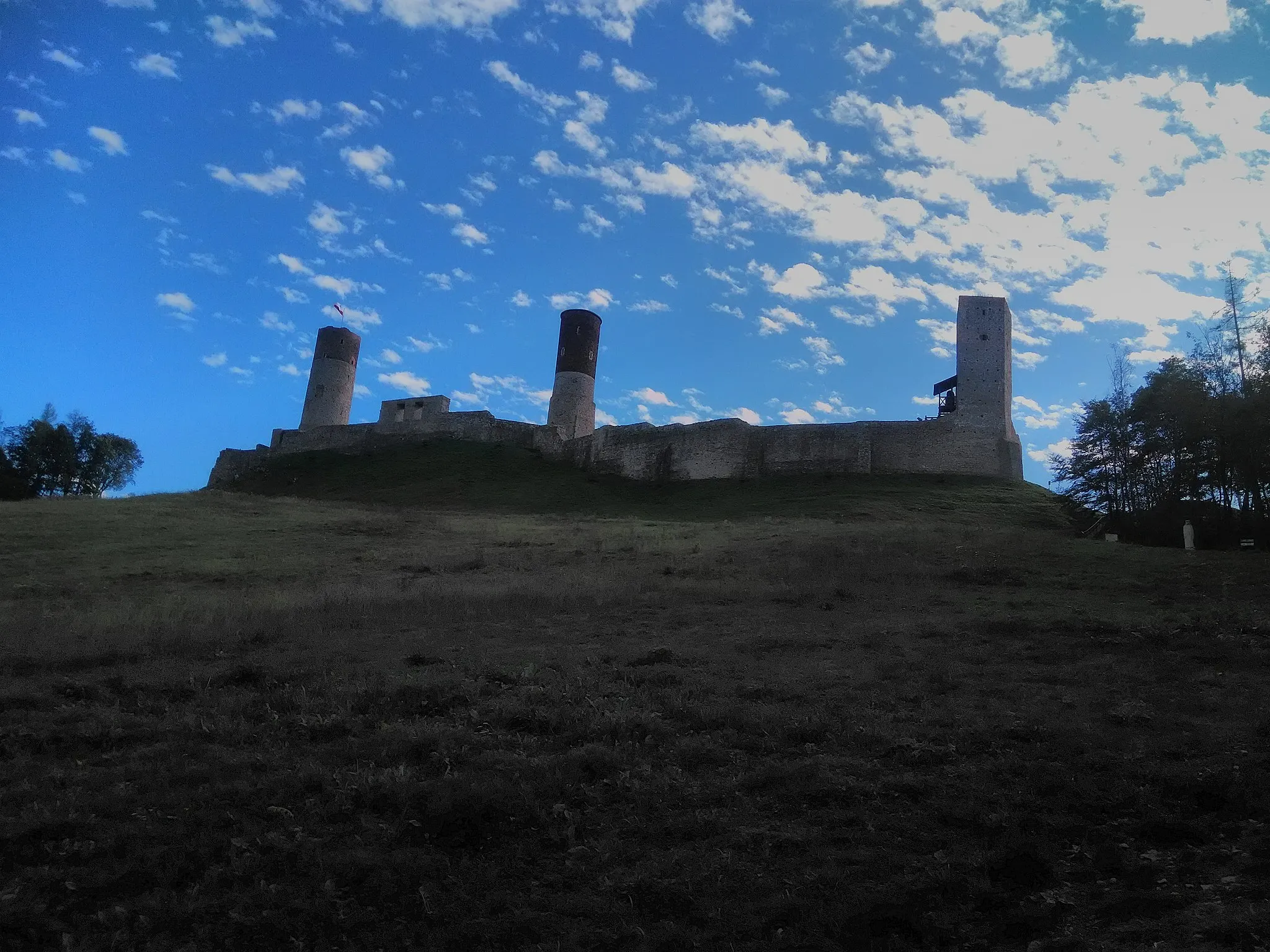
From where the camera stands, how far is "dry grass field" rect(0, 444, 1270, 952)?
6.63 m

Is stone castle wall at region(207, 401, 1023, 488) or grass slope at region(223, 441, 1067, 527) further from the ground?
stone castle wall at region(207, 401, 1023, 488)

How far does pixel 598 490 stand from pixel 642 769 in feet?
138

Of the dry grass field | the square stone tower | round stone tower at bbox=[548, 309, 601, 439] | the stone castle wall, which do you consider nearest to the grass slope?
the stone castle wall

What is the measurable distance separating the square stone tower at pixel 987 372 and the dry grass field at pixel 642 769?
3011 centimetres

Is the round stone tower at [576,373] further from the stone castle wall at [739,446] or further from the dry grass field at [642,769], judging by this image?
the dry grass field at [642,769]

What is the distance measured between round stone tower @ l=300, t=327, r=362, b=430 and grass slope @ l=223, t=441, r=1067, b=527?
8.57 m

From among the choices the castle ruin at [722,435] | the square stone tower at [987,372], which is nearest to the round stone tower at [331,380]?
the castle ruin at [722,435]

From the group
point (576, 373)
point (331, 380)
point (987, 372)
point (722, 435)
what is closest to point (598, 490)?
point (722, 435)

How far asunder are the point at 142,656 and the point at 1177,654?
1516 centimetres

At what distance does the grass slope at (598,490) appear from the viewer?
41406 millimetres

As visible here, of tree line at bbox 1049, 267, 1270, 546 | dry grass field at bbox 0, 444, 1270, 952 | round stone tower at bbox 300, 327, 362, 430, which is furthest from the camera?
round stone tower at bbox 300, 327, 362, 430

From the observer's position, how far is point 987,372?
169ft

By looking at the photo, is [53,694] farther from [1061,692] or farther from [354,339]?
[354,339]

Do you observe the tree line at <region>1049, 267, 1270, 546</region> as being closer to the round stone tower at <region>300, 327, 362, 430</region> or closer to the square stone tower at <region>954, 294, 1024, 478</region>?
the square stone tower at <region>954, 294, 1024, 478</region>
